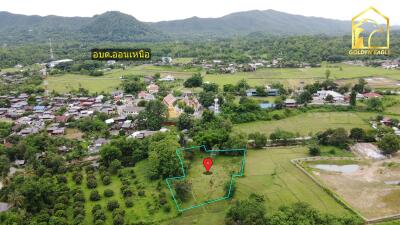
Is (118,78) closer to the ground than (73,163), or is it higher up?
higher up

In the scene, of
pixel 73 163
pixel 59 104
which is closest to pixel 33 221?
pixel 73 163

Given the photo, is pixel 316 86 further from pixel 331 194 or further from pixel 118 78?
pixel 118 78

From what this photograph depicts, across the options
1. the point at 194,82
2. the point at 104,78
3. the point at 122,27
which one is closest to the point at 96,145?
the point at 194,82

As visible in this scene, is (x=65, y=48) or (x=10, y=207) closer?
(x=10, y=207)

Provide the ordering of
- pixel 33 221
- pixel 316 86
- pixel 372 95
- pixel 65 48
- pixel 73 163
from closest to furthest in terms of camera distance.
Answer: pixel 33 221 < pixel 73 163 < pixel 372 95 < pixel 316 86 < pixel 65 48

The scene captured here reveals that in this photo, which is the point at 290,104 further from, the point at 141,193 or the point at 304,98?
the point at 141,193

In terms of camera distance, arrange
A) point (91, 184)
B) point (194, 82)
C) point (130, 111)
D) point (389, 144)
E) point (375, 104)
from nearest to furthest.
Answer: point (91, 184) → point (389, 144) → point (375, 104) → point (130, 111) → point (194, 82)

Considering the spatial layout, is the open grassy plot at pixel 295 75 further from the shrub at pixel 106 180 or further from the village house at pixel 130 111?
the shrub at pixel 106 180

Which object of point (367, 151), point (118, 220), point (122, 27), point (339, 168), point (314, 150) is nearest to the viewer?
point (118, 220)
